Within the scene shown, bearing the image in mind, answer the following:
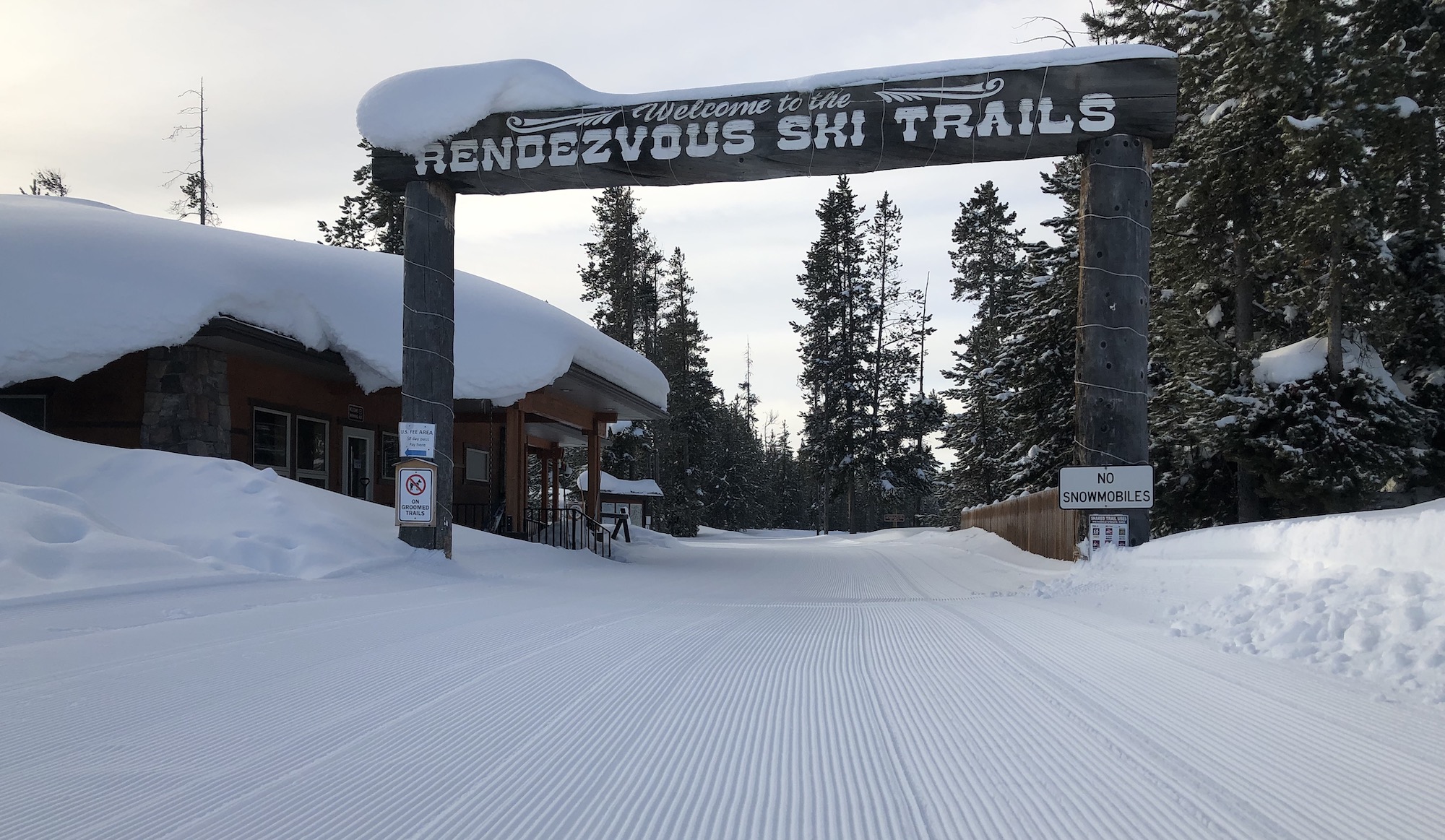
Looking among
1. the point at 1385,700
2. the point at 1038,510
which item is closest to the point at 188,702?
the point at 1385,700

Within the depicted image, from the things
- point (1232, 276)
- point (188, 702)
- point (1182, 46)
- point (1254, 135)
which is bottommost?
point (188, 702)

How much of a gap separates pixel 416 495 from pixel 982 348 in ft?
112

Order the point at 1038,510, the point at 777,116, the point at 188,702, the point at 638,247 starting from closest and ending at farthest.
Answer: the point at 188,702, the point at 777,116, the point at 1038,510, the point at 638,247

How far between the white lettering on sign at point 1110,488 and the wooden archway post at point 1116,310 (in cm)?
18

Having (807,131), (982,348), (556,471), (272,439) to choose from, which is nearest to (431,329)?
(807,131)

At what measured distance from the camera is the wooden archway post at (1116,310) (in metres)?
9.52

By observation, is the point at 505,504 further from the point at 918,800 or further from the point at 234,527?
the point at 918,800

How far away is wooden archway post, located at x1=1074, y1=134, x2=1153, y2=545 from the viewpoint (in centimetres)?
952

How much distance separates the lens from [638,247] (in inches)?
2003

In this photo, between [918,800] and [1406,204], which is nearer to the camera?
[918,800]

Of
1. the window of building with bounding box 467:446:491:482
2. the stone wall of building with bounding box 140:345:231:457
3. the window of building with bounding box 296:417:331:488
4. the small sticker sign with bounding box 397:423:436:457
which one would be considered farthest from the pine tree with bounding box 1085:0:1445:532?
the stone wall of building with bounding box 140:345:231:457

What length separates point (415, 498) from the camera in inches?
406

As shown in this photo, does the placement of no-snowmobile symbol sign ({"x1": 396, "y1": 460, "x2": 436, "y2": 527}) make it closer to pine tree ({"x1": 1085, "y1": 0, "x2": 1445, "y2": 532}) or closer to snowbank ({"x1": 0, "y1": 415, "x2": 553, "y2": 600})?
snowbank ({"x1": 0, "y1": 415, "x2": 553, "y2": 600})

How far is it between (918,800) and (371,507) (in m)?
10.3
